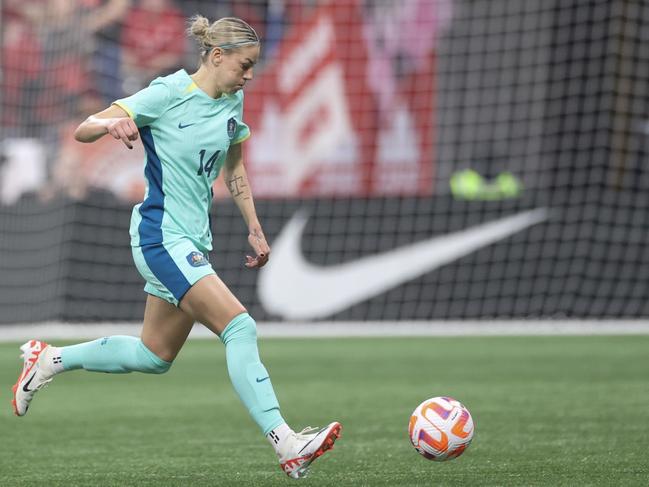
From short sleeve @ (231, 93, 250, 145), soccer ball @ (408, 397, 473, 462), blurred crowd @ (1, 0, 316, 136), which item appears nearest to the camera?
soccer ball @ (408, 397, 473, 462)

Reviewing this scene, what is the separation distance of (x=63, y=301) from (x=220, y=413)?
686cm

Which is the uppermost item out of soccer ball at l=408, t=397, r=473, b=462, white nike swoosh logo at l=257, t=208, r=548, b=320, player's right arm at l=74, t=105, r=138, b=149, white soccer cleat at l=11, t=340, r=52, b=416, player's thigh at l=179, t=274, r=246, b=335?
player's right arm at l=74, t=105, r=138, b=149

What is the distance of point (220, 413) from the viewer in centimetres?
796

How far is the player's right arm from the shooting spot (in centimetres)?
463

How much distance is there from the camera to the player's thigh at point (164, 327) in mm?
5262

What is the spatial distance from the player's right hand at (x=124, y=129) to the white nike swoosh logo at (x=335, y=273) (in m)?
9.56

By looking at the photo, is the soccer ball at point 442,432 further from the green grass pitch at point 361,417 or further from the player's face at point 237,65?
the player's face at point 237,65

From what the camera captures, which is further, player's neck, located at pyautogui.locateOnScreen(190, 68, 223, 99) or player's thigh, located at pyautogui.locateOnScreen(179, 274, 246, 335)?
player's neck, located at pyautogui.locateOnScreen(190, 68, 223, 99)

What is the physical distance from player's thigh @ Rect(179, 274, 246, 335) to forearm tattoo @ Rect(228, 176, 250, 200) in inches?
29.3

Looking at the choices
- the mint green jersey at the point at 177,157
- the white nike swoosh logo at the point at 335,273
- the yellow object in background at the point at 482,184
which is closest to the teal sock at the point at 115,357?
the mint green jersey at the point at 177,157

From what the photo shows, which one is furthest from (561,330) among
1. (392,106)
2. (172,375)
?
(172,375)

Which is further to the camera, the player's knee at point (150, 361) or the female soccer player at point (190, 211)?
the player's knee at point (150, 361)

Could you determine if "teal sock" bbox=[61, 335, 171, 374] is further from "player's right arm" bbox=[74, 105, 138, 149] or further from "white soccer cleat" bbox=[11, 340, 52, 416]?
"player's right arm" bbox=[74, 105, 138, 149]

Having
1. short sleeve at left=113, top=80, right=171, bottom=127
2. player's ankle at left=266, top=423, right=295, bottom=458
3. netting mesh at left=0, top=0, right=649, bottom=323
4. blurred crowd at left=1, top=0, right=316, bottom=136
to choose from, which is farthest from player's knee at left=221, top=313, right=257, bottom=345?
blurred crowd at left=1, top=0, right=316, bottom=136
